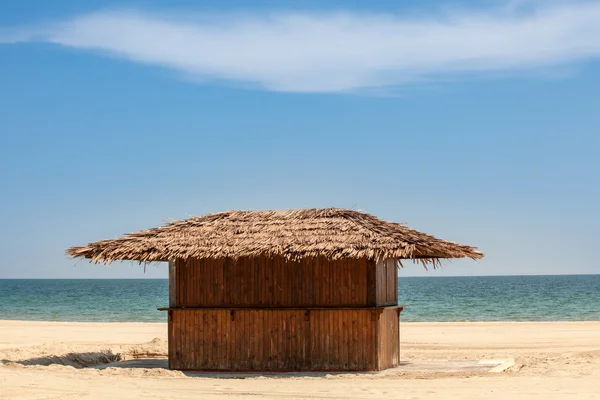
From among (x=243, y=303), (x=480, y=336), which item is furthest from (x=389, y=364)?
(x=480, y=336)

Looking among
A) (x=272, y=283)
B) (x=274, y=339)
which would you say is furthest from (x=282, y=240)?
(x=274, y=339)

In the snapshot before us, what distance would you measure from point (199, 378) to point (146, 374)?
1.06 meters

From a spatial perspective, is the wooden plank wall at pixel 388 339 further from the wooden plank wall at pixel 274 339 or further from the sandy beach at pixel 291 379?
the sandy beach at pixel 291 379

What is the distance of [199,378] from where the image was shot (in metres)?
15.2

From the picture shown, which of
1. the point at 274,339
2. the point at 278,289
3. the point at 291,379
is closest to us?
the point at 291,379

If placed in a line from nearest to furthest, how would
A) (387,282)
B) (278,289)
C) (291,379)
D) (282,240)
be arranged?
(291,379)
(282,240)
(278,289)
(387,282)

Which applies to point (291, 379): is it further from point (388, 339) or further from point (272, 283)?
point (388, 339)

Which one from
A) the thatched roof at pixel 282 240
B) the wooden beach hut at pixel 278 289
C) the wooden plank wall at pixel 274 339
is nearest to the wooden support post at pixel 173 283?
the wooden beach hut at pixel 278 289

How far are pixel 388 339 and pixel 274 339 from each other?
2085mm

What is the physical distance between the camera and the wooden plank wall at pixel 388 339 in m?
15.8

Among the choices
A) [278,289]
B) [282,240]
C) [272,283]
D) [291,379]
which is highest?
[282,240]

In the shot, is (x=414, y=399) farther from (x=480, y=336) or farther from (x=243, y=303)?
(x=480, y=336)

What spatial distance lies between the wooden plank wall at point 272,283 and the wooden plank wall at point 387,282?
12 cm

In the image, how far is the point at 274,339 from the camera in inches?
628
